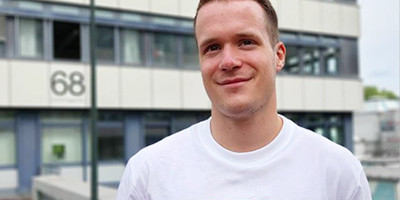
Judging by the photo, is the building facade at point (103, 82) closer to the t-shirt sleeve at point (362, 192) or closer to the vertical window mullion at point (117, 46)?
the vertical window mullion at point (117, 46)

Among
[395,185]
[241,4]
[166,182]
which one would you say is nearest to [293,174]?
[166,182]

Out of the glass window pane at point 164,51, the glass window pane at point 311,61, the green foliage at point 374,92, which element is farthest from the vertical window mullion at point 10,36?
the green foliage at point 374,92

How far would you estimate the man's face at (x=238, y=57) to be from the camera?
1.40 metres

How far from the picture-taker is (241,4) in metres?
1.42

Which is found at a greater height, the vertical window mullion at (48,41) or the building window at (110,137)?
the vertical window mullion at (48,41)

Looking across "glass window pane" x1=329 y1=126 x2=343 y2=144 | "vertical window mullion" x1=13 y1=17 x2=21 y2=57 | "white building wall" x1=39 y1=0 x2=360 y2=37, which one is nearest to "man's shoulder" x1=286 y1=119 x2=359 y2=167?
"vertical window mullion" x1=13 y1=17 x2=21 y2=57

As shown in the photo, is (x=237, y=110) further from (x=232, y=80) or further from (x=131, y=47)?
(x=131, y=47)

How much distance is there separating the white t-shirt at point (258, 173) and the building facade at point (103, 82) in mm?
12853

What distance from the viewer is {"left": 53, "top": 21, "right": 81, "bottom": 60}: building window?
16.0 meters

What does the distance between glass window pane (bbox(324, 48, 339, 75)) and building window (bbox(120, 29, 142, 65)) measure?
8927mm

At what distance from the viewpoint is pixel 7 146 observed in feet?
49.8

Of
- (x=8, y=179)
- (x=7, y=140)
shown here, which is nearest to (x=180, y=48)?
(x=7, y=140)

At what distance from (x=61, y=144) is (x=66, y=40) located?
3.67 meters

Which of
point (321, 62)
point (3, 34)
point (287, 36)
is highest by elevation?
point (287, 36)
